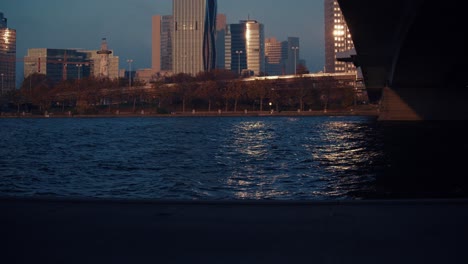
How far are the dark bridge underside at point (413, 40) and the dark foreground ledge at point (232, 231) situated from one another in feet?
47.4

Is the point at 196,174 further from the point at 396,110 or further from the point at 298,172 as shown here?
the point at 396,110

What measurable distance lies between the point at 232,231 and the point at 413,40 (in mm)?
22390

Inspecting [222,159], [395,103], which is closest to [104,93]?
[395,103]

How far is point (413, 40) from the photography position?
26.3 m

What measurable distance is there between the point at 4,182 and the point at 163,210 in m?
10.9

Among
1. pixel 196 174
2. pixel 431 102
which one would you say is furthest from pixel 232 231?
pixel 431 102

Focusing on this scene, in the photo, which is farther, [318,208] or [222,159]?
[222,159]

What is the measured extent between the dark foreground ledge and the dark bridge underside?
1444 centimetres

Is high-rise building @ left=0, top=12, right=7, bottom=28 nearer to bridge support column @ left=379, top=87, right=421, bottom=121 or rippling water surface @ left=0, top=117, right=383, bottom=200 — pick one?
bridge support column @ left=379, top=87, right=421, bottom=121

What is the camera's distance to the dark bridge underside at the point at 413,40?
21828mm

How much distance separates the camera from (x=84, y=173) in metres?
18.8

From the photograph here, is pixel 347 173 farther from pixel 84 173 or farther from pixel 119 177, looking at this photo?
pixel 84 173

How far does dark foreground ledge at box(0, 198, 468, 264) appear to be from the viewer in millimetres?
5434

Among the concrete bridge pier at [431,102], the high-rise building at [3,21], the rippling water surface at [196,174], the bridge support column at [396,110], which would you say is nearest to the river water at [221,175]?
the rippling water surface at [196,174]
